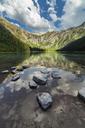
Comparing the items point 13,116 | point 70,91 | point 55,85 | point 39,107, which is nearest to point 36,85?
point 55,85

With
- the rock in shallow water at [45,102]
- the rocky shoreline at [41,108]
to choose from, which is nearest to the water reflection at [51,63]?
the rocky shoreline at [41,108]

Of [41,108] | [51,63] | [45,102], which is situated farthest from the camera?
[51,63]

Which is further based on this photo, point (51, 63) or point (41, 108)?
point (51, 63)

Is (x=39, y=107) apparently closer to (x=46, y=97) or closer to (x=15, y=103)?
(x=46, y=97)

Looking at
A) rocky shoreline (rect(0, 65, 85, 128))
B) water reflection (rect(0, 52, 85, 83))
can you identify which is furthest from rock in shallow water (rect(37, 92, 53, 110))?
water reflection (rect(0, 52, 85, 83))

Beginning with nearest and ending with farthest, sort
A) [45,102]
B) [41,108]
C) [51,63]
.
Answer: [41,108]
[45,102]
[51,63]

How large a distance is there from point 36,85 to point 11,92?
129 inches

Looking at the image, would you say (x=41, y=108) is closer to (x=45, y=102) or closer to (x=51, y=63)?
(x=45, y=102)

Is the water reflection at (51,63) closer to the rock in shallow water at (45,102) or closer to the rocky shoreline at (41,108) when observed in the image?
the rocky shoreline at (41,108)

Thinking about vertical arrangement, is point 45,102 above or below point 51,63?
above

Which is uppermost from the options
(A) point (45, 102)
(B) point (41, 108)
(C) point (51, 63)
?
(A) point (45, 102)

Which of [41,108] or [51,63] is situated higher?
[41,108]

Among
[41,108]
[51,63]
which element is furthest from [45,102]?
[51,63]

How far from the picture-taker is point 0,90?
53.8ft
